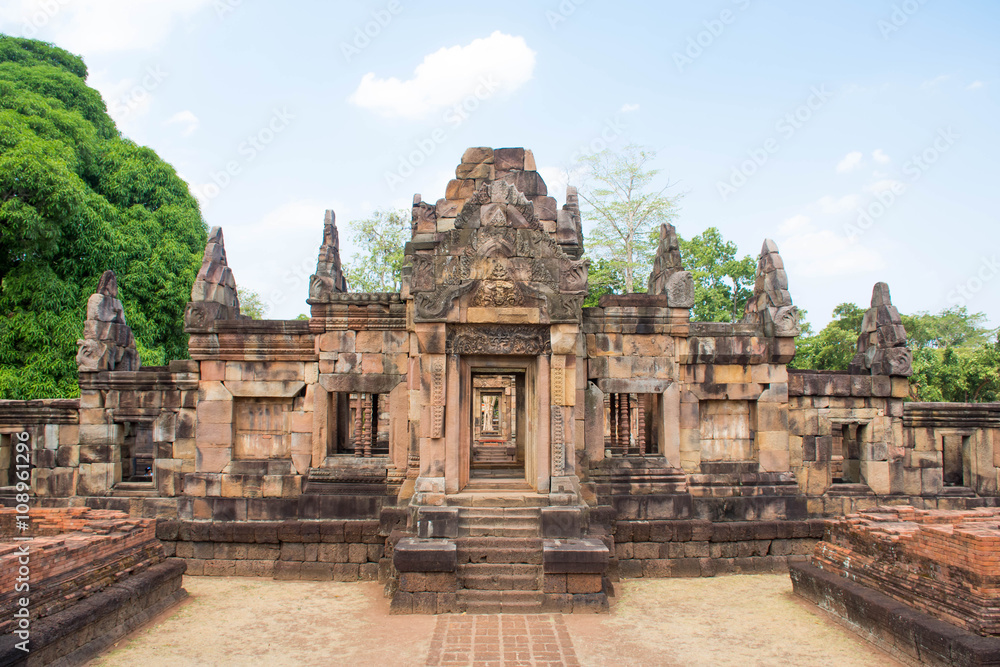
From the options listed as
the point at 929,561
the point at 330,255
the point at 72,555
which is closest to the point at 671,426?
the point at 929,561

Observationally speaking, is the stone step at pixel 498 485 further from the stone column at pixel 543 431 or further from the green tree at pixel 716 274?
the green tree at pixel 716 274

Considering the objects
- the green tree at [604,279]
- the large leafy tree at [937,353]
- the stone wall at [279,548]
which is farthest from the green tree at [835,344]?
the stone wall at [279,548]

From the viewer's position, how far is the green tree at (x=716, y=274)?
28.1 m

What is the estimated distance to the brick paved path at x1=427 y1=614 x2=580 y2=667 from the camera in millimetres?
6727

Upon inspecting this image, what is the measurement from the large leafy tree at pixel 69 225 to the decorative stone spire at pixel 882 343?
1854 centimetres

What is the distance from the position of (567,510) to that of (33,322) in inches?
611

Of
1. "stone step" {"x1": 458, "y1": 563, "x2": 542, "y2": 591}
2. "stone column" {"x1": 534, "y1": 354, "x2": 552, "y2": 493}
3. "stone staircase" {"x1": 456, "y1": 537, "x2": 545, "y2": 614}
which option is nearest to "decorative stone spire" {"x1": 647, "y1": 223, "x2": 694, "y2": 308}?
"stone column" {"x1": 534, "y1": 354, "x2": 552, "y2": 493}

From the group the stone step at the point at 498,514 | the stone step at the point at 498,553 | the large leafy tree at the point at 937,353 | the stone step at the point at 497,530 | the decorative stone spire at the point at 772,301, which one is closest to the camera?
the stone step at the point at 498,553

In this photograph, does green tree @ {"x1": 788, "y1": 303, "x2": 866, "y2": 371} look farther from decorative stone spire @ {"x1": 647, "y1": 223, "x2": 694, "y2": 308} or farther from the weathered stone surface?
the weathered stone surface

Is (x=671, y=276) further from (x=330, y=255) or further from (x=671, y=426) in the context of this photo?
(x=330, y=255)

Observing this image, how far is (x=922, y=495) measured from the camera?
11.7 m

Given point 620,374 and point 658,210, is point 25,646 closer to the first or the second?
point 620,374

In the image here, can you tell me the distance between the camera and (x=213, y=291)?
1147 cm

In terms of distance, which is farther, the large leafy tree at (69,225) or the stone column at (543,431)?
the large leafy tree at (69,225)
